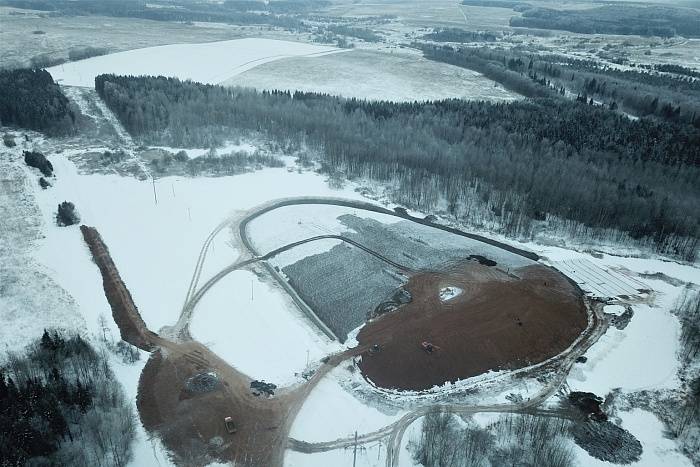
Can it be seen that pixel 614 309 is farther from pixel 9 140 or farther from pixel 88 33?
pixel 88 33

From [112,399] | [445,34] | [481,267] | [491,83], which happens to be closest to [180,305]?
[112,399]

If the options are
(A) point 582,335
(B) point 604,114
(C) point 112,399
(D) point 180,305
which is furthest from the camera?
(B) point 604,114

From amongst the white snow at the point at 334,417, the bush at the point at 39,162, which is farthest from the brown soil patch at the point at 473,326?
the bush at the point at 39,162

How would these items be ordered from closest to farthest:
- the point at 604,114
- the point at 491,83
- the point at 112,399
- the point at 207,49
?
the point at 112,399 → the point at 604,114 → the point at 491,83 → the point at 207,49

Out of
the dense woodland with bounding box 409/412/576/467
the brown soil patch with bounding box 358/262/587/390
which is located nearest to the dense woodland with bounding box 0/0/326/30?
the brown soil patch with bounding box 358/262/587/390

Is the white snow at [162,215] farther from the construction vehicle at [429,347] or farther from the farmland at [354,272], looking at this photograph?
the construction vehicle at [429,347]

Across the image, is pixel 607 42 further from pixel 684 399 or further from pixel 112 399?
pixel 112 399
